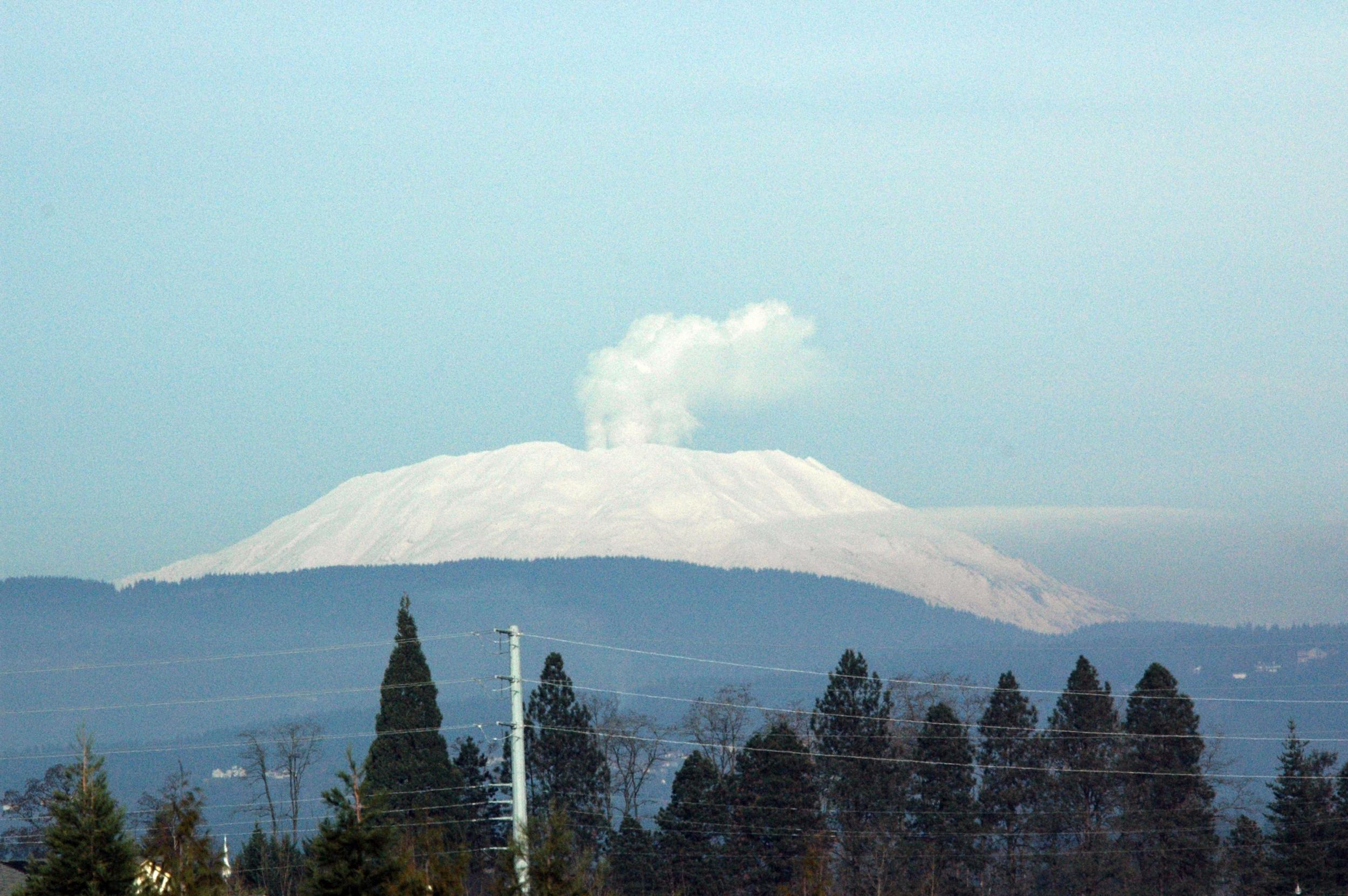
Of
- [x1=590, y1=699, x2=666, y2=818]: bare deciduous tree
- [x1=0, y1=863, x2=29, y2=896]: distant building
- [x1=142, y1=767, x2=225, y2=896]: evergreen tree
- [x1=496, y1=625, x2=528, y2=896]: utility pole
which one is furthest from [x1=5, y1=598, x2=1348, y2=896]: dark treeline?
[x1=142, y1=767, x2=225, y2=896]: evergreen tree

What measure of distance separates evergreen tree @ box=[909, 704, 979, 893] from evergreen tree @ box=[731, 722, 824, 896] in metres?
4.75

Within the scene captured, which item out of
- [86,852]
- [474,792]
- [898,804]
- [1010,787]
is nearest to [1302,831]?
[1010,787]

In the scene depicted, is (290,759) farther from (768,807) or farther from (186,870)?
(186,870)

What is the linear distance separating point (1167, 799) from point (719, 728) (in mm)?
29328

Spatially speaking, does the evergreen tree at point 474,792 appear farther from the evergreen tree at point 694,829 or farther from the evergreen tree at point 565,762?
the evergreen tree at point 694,829

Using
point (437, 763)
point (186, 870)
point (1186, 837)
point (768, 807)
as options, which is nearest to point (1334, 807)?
point (1186, 837)

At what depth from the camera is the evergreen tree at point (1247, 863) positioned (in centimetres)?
6569

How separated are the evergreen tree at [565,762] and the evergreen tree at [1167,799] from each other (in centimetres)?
2207

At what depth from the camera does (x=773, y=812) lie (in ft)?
225

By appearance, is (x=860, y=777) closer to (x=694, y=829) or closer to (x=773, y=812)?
(x=773, y=812)

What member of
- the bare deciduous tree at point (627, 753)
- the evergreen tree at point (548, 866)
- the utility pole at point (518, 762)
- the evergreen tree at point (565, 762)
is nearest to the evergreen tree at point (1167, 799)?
the bare deciduous tree at point (627, 753)

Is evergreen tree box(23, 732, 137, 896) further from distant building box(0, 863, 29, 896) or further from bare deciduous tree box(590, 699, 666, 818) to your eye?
bare deciduous tree box(590, 699, 666, 818)

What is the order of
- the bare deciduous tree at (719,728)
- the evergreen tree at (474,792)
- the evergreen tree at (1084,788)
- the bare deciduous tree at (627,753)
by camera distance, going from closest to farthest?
the evergreen tree at (474,792) → the evergreen tree at (1084,788) → the bare deciduous tree at (627,753) → the bare deciduous tree at (719,728)

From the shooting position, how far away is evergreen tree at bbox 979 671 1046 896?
7075cm
